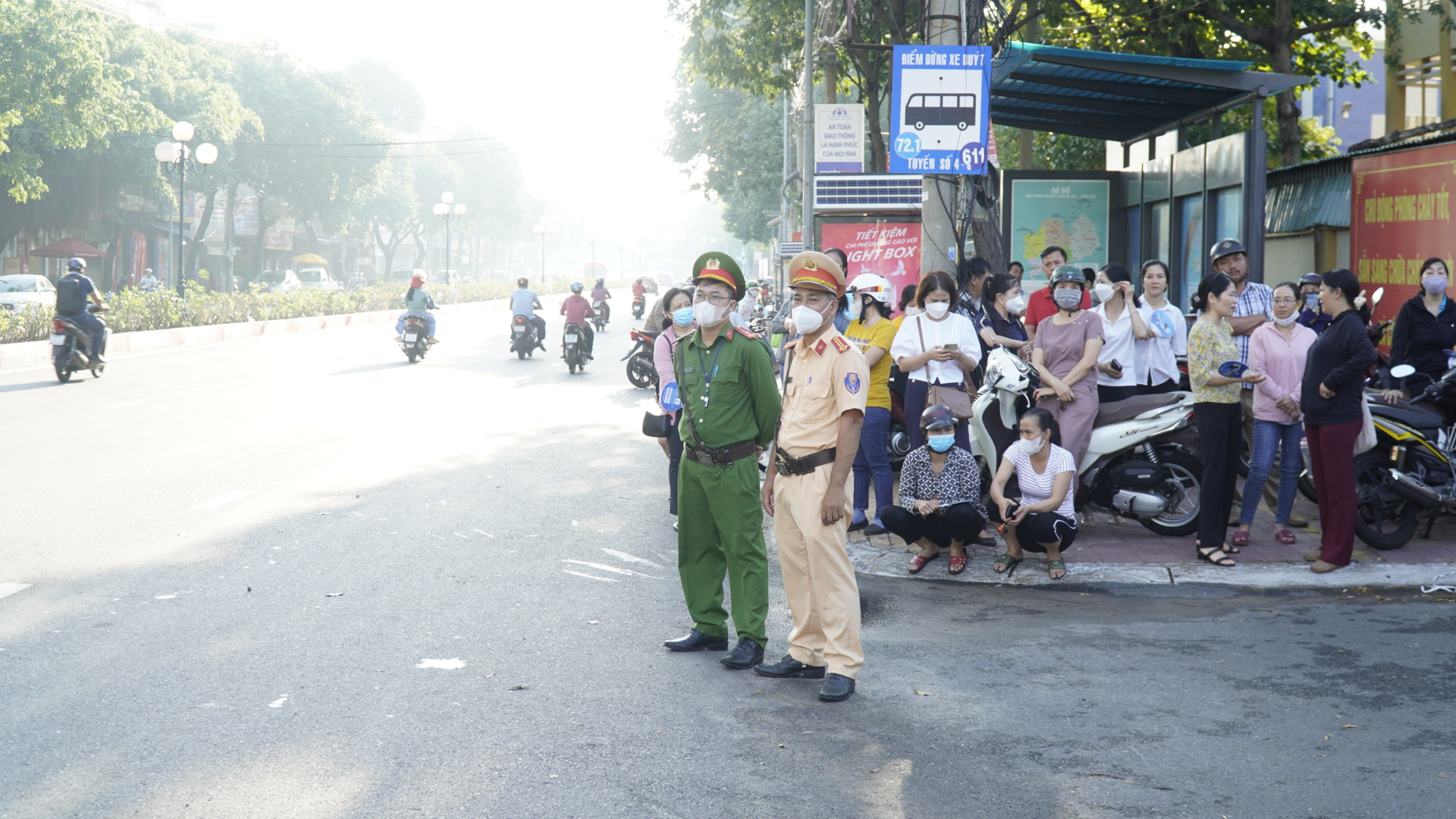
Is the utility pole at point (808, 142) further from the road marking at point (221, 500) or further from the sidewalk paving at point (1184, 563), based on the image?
the sidewalk paving at point (1184, 563)

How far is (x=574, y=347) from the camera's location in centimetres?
2053

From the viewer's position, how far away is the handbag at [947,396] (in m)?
7.90

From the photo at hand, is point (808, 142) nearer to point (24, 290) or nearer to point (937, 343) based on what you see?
point (937, 343)

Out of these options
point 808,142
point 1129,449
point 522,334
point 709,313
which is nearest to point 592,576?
point 709,313

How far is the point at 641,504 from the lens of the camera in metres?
9.37

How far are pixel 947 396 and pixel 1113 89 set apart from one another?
219 inches

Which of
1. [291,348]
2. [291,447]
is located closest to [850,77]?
[291,348]

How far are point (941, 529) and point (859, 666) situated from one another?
92.7 inches

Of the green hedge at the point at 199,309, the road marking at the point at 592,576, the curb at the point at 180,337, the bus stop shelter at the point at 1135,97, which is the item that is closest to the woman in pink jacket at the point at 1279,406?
the bus stop shelter at the point at 1135,97

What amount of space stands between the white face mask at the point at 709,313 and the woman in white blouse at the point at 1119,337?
Result: 159 inches

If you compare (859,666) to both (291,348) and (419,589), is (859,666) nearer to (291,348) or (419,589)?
(419,589)

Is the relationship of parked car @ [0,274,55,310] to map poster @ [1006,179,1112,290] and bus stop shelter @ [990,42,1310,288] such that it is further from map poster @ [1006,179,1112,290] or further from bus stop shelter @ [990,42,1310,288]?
bus stop shelter @ [990,42,1310,288]

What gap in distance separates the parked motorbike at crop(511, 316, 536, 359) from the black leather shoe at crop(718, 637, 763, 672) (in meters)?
18.5

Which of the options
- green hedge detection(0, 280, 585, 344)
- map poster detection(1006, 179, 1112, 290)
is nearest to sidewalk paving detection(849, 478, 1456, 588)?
map poster detection(1006, 179, 1112, 290)
